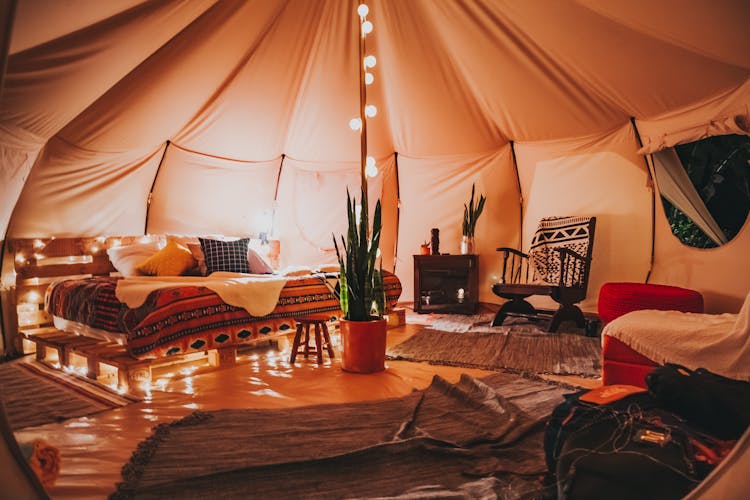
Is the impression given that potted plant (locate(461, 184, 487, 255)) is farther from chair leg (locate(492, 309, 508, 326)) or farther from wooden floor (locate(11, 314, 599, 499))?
wooden floor (locate(11, 314, 599, 499))

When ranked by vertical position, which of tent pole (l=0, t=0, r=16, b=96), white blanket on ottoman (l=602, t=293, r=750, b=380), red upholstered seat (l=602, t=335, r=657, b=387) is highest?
tent pole (l=0, t=0, r=16, b=96)

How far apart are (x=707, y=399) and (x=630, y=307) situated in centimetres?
246

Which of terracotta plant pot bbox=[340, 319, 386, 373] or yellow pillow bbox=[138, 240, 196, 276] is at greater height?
yellow pillow bbox=[138, 240, 196, 276]

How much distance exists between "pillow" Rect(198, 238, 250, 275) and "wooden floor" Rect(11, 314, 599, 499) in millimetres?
1045

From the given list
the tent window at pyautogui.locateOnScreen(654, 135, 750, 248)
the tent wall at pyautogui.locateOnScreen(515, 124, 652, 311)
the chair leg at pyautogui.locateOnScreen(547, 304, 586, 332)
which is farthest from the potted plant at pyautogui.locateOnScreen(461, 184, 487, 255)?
the tent window at pyautogui.locateOnScreen(654, 135, 750, 248)

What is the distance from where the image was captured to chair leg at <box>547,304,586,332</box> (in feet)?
13.0

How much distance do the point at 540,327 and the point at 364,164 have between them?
243 cm

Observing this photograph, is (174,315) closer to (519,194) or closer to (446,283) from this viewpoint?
(446,283)

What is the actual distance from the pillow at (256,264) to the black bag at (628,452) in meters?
3.51

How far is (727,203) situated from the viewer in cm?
380

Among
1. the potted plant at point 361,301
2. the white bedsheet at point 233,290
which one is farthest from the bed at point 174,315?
the potted plant at point 361,301

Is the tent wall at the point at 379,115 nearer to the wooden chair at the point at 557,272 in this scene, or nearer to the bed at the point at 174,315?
the wooden chair at the point at 557,272

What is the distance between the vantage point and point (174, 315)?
104 inches

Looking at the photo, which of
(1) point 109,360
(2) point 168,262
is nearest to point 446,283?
(2) point 168,262
